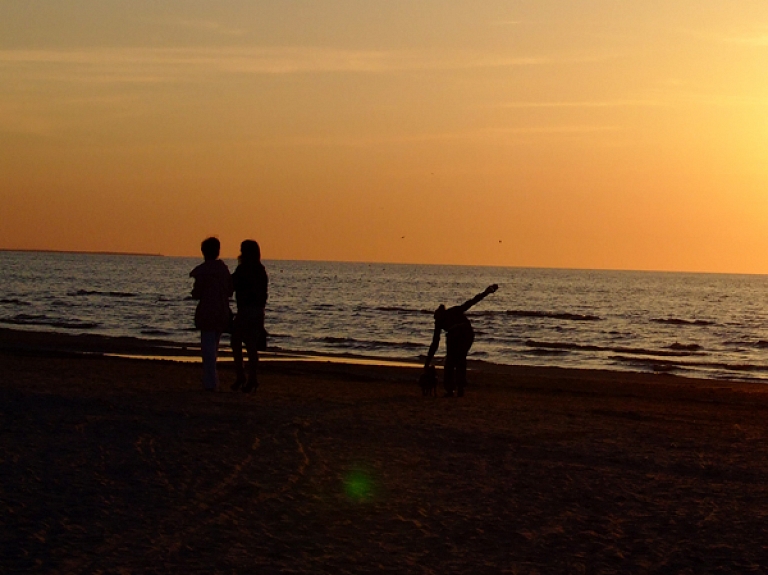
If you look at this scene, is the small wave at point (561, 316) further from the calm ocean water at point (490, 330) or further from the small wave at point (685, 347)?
the small wave at point (685, 347)

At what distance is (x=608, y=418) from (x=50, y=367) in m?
9.84

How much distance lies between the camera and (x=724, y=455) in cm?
1065

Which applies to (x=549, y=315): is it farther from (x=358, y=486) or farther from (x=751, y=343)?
(x=358, y=486)

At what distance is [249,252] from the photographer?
13195 millimetres

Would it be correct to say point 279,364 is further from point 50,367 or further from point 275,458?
point 275,458

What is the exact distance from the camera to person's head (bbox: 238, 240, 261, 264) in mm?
13195

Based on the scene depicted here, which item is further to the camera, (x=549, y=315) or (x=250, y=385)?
(x=549, y=315)

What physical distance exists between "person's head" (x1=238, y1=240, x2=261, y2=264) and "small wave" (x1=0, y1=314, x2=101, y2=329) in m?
30.5

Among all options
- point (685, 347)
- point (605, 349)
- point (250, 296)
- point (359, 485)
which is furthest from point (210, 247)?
point (685, 347)

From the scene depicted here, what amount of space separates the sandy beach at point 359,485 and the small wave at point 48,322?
29053mm

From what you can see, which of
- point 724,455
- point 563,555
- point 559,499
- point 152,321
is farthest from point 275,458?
point 152,321

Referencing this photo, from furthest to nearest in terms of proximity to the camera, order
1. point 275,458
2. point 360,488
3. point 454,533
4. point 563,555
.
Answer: point 275,458 < point 360,488 < point 454,533 < point 563,555

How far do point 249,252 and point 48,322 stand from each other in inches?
1349

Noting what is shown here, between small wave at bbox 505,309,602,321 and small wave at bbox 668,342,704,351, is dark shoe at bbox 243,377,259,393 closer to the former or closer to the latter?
small wave at bbox 668,342,704,351
